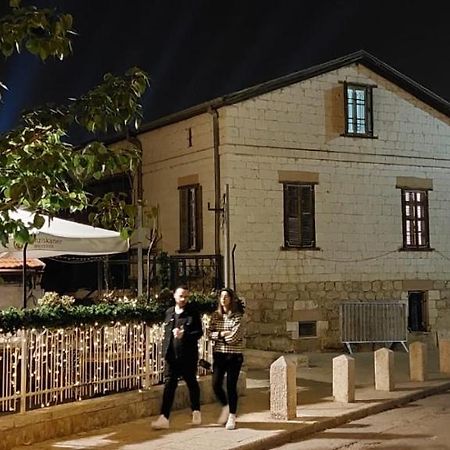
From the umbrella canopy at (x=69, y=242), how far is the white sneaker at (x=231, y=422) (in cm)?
309

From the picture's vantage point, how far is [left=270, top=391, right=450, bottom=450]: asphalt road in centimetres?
923

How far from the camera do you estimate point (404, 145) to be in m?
21.0

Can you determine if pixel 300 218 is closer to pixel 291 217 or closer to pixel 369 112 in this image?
pixel 291 217

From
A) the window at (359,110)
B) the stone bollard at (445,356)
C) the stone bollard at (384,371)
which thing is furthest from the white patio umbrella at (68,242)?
the window at (359,110)

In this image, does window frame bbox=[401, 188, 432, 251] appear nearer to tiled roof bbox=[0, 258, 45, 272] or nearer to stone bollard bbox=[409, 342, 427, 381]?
stone bollard bbox=[409, 342, 427, 381]

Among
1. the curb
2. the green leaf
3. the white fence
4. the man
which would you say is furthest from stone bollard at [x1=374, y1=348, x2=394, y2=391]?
the green leaf

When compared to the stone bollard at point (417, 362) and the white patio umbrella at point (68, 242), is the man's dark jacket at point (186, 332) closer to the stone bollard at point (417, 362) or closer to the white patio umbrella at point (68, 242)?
the white patio umbrella at point (68, 242)

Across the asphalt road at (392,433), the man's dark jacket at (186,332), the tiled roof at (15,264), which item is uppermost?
the tiled roof at (15,264)

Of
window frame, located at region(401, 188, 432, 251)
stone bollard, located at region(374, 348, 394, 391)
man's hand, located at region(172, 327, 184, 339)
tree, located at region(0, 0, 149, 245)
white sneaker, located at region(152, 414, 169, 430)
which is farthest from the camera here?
window frame, located at region(401, 188, 432, 251)

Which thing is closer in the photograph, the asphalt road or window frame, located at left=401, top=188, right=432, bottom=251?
the asphalt road

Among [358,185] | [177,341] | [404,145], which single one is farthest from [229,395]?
[404,145]

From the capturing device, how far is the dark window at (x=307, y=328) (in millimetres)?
19172

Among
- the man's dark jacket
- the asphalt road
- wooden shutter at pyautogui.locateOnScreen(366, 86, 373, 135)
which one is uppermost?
wooden shutter at pyautogui.locateOnScreen(366, 86, 373, 135)

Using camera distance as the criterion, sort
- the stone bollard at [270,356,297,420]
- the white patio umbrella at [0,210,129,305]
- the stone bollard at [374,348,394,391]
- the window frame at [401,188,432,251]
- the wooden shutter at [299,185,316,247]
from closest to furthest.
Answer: the stone bollard at [270,356,297,420], the white patio umbrella at [0,210,129,305], the stone bollard at [374,348,394,391], the wooden shutter at [299,185,316,247], the window frame at [401,188,432,251]
